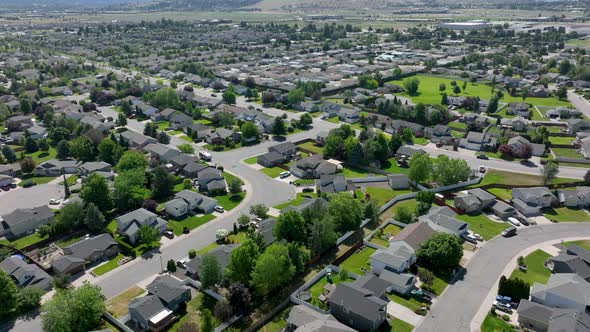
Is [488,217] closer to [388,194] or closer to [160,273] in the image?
[388,194]

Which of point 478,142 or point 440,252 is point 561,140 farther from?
point 440,252

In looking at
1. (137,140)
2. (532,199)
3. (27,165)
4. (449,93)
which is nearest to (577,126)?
(449,93)

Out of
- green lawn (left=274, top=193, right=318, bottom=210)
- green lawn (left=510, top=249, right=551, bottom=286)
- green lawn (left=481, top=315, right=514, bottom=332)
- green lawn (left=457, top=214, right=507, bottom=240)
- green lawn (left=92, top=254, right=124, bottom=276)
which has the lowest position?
green lawn (left=92, top=254, right=124, bottom=276)

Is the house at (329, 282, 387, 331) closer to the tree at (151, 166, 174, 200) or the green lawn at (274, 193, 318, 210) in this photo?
the green lawn at (274, 193, 318, 210)

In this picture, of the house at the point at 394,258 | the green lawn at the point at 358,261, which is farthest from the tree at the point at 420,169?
the house at the point at 394,258

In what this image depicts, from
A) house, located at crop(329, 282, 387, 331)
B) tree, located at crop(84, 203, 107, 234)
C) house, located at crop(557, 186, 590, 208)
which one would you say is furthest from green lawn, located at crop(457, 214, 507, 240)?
tree, located at crop(84, 203, 107, 234)

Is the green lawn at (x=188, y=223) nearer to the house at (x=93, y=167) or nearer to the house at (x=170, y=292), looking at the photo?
the house at (x=170, y=292)

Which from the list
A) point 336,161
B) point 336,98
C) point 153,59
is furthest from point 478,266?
point 153,59

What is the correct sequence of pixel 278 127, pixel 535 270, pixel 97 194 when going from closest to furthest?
pixel 535 270, pixel 97 194, pixel 278 127
